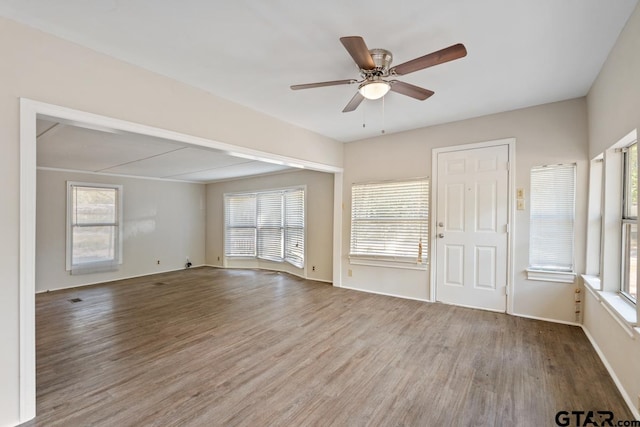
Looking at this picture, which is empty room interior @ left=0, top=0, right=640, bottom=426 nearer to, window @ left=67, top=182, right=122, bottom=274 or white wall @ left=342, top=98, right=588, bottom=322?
white wall @ left=342, top=98, right=588, bottom=322

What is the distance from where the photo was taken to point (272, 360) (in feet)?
8.81

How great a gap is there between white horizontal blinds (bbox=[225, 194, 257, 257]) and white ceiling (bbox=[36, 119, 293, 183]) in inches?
41.8

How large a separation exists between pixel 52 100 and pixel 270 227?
5.21 m

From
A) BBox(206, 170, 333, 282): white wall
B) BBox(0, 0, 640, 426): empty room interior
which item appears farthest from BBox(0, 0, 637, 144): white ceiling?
BBox(206, 170, 333, 282): white wall

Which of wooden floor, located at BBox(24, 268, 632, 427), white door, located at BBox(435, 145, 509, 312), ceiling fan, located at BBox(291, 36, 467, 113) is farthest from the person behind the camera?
white door, located at BBox(435, 145, 509, 312)

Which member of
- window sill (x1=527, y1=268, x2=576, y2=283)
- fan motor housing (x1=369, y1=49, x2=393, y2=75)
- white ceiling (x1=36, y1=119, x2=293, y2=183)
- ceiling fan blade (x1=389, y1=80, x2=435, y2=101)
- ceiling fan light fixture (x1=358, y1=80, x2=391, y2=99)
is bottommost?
window sill (x1=527, y1=268, x2=576, y2=283)

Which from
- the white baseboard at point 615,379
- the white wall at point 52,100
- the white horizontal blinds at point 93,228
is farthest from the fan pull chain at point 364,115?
the white horizontal blinds at point 93,228

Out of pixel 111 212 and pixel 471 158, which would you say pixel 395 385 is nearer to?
pixel 471 158

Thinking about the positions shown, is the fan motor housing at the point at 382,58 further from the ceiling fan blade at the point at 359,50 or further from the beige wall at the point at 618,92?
the beige wall at the point at 618,92

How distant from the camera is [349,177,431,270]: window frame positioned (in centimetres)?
443

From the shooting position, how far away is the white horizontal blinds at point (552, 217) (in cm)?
343

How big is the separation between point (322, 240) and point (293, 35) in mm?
4193

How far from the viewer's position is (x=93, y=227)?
6133mm

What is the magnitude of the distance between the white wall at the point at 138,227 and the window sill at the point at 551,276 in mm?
7446
